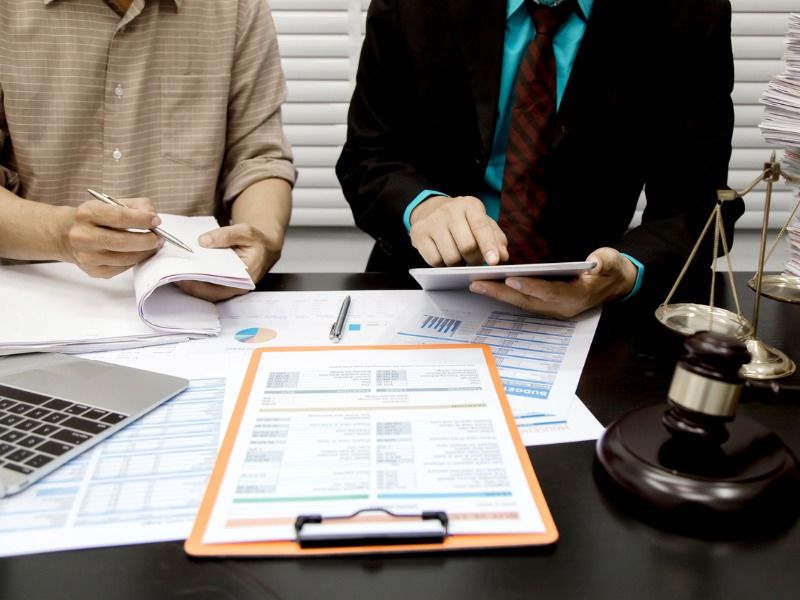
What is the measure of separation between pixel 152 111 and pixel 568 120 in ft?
2.56

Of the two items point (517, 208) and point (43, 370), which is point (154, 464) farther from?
point (517, 208)

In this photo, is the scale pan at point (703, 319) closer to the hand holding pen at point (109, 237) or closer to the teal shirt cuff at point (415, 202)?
the teal shirt cuff at point (415, 202)

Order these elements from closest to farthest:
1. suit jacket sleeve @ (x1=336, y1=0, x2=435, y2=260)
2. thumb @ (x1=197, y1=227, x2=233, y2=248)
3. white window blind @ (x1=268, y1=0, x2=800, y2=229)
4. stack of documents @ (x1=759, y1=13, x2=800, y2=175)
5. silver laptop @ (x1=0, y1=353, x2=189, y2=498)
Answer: silver laptop @ (x1=0, y1=353, x2=189, y2=498)
stack of documents @ (x1=759, y1=13, x2=800, y2=175)
thumb @ (x1=197, y1=227, x2=233, y2=248)
suit jacket sleeve @ (x1=336, y1=0, x2=435, y2=260)
white window blind @ (x1=268, y1=0, x2=800, y2=229)

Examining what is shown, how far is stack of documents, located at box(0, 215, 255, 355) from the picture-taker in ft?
2.79

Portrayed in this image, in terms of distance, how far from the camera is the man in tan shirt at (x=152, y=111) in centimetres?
119

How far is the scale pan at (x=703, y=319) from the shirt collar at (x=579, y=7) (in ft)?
2.10

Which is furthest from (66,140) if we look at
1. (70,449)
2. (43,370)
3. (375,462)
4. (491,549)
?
(491,549)

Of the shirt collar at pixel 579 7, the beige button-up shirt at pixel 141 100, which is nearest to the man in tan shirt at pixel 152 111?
the beige button-up shirt at pixel 141 100

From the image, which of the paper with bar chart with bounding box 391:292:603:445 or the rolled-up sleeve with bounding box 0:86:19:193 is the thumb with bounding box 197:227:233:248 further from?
the rolled-up sleeve with bounding box 0:86:19:193

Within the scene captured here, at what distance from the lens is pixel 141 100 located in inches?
50.2

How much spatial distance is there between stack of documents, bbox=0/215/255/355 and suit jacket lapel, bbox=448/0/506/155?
546 millimetres

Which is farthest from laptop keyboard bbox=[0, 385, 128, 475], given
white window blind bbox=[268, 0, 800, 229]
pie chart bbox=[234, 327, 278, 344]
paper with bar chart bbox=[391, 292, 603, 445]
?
white window blind bbox=[268, 0, 800, 229]

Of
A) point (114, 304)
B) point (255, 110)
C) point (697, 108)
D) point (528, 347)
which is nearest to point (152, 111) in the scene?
point (255, 110)

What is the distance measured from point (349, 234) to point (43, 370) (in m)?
1.53
